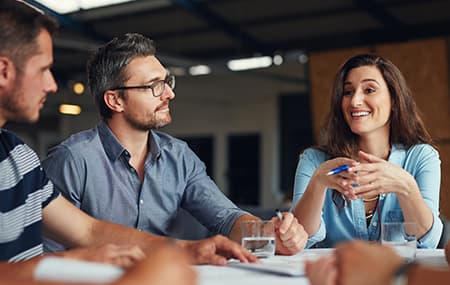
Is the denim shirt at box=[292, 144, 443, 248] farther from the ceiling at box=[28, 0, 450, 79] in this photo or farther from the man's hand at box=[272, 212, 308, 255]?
the ceiling at box=[28, 0, 450, 79]

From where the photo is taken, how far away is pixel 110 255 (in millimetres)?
1498

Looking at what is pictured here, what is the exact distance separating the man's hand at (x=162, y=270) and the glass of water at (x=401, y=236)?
42.0 inches

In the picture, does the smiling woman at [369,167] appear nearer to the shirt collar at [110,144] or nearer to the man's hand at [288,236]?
the man's hand at [288,236]

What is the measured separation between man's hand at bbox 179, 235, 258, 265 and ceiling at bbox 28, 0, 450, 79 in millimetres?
6263

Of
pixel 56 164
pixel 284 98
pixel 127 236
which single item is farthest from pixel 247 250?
pixel 284 98

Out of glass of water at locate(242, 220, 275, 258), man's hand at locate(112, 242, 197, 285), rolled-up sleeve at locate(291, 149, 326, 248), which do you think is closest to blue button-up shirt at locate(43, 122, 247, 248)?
rolled-up sleeve at locate(291, 149, 326, 248)

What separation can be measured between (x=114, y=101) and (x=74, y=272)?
1810 millimetres

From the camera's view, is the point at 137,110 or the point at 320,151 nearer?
the point at 137,110

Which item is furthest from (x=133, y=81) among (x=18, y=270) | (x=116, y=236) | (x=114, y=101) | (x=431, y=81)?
(x=431, y=81)

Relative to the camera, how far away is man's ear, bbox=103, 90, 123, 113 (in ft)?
8.87

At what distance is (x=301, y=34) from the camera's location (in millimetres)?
9273

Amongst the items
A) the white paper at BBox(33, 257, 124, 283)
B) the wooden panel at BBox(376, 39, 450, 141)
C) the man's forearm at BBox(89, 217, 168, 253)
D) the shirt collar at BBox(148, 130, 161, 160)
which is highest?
the wooden panel at BBox(376, 39, 450, 141)

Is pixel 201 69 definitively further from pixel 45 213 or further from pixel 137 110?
pixel 45 213

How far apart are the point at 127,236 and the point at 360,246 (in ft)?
3.47
